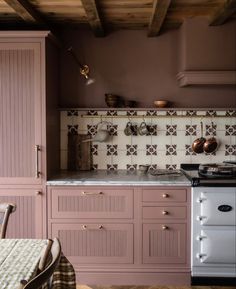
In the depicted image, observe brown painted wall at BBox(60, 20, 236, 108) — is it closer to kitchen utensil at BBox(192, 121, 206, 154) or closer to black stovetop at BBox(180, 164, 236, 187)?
kitchen utensil at BBox(192, 121, 206, 154)

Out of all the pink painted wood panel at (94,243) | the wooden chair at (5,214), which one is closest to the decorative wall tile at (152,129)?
the pink painted wood panel at (94,243)

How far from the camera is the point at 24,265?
151 cm

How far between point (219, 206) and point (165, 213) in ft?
1.35

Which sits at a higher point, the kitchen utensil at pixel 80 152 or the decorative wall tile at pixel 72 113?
the decorative wall tile at pixel 72 113

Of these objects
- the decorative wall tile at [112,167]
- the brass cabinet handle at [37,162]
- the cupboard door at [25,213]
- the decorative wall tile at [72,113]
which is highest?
the decorative wall tile at [72,113]

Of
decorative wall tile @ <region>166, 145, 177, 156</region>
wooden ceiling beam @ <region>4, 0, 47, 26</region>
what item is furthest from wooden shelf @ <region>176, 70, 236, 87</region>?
wooden ceiling beam @ <region>4, 0, 47, 26</region>

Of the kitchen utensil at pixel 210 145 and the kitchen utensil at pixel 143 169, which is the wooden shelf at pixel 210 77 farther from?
the kitchen utensil at pixel 143 169

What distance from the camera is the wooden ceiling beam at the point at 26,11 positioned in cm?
267

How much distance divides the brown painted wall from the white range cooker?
3.09ft

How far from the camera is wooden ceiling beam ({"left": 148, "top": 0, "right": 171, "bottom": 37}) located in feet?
8.67

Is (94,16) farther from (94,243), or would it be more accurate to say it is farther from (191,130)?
(94,243)

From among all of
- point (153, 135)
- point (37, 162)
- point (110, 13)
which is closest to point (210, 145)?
point (153, 135)

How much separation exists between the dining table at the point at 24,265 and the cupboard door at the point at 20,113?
1240 mm

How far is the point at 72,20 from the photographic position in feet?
10.8
